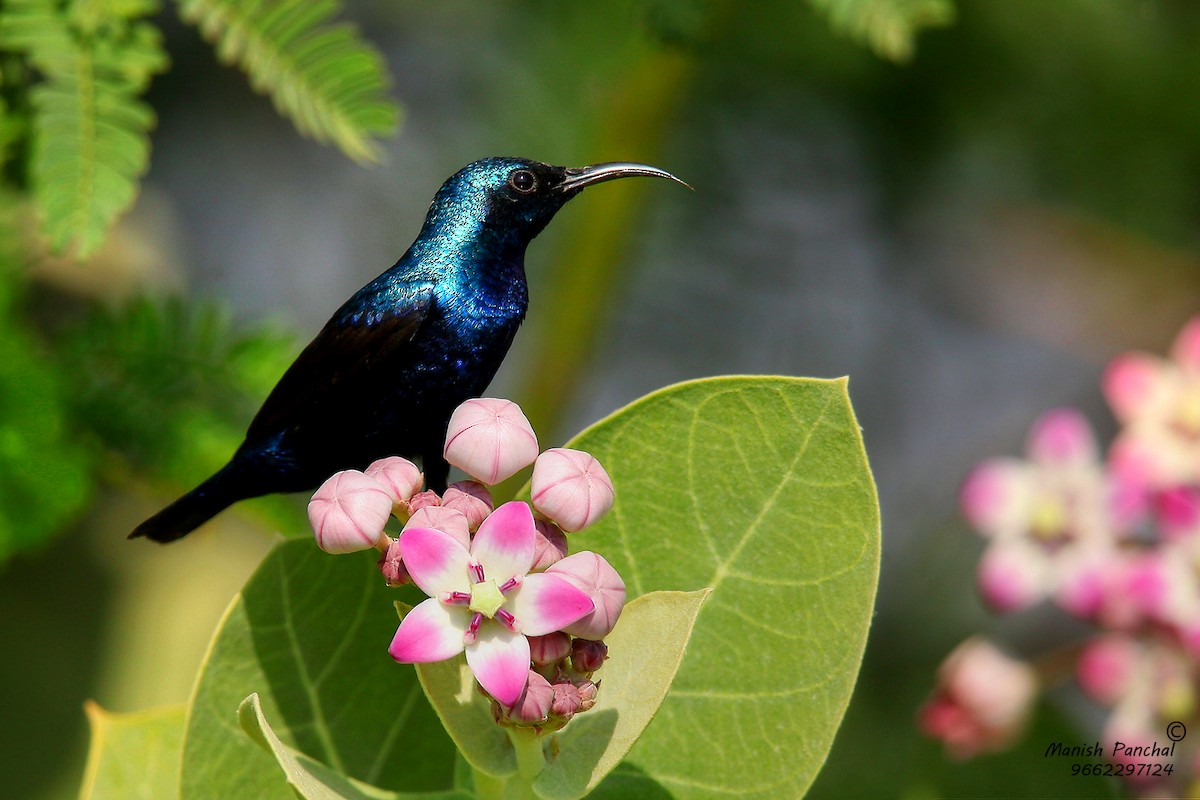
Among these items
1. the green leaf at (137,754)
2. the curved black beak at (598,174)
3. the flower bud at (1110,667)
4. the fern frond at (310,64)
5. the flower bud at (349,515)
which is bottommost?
the green leaf at (137,754)

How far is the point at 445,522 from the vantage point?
648 millimetres

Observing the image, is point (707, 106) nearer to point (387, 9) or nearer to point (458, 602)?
point (387, 9)

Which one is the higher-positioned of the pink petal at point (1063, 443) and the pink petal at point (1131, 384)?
the pink petal at point (1131, 384)

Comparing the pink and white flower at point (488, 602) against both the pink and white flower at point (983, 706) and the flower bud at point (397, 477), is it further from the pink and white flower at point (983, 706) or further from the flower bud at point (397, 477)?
the pink and white flower at point (983, 706)

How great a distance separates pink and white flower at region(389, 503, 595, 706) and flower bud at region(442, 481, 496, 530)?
4 centimetres

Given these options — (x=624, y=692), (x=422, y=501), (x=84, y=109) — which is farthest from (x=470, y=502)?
(x=84, y=109)

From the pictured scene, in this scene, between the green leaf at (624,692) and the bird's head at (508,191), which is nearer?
the green leaf at (624,692)

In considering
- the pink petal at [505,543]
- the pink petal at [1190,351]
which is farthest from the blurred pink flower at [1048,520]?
the pink petal at [505,543]

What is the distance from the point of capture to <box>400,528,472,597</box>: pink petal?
613mm

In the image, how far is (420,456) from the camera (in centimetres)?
76

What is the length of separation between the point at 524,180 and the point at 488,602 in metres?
0.29

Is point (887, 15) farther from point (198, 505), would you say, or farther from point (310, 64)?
point (198, 505)

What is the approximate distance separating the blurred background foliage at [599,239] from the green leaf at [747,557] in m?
0.38

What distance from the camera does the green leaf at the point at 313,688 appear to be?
2.69ft
